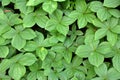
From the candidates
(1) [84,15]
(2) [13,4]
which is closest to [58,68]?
(1) [84,15]

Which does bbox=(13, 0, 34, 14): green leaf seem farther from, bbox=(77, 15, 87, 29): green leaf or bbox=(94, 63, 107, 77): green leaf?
bbox=(94, 63, 107, 77): green leaf

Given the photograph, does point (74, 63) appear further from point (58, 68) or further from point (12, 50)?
point (12, 50)

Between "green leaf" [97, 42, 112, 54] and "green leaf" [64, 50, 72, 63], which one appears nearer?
"green leaf" [97, 42, 112, 54]

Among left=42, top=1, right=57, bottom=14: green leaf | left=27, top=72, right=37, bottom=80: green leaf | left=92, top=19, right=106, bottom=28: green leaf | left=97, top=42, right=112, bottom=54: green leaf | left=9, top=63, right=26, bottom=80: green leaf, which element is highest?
left=42, top=1, right=57, bottom=14: green leaf

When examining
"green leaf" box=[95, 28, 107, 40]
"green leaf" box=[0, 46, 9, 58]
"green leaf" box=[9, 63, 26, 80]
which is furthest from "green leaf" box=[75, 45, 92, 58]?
"green leaf" box=[0, 46, 9, 58]

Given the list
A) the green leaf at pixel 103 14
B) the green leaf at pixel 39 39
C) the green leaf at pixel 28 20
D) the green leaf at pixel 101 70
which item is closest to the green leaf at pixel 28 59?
the green leaf at pixel 39 39

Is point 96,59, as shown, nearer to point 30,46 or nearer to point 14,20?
point 30,46

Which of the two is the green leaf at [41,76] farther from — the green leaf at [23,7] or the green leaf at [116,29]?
→ the green leaf at [116,29]

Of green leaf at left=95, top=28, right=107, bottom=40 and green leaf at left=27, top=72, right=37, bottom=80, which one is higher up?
green leaf at left=95, top=28, right=107, bottom=40
